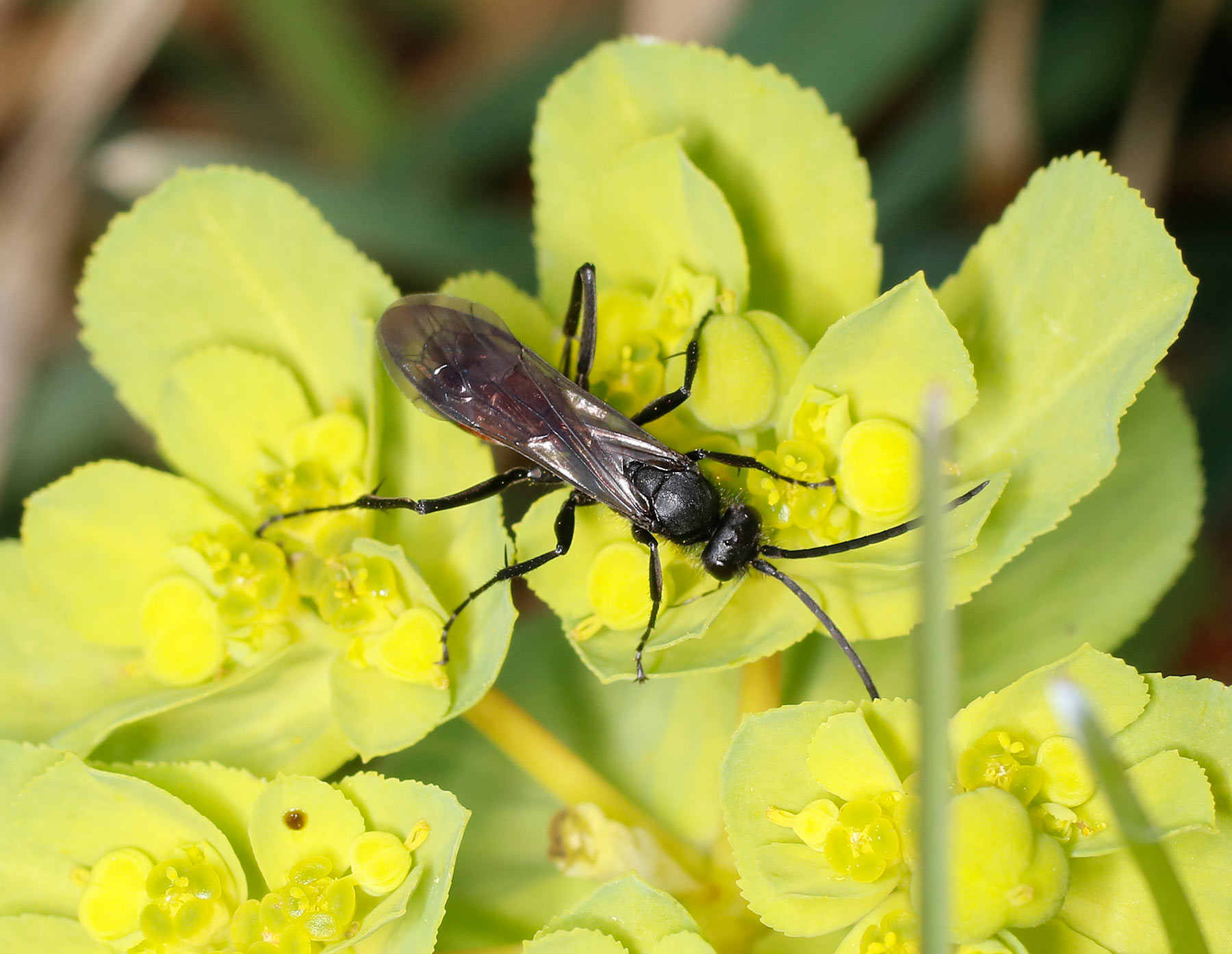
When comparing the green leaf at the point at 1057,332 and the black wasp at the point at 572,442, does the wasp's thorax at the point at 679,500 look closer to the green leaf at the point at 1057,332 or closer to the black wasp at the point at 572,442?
the black wasp at the point at 572,442

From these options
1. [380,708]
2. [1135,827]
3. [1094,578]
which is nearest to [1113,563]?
[1094,578]

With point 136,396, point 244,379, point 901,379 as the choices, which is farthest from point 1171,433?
point 136,396

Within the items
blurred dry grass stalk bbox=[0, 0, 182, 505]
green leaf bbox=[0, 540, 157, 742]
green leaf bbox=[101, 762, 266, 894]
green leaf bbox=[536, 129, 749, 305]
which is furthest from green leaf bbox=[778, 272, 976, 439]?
blurred dry grass stalk bbox=[0, 0, 182, 505]

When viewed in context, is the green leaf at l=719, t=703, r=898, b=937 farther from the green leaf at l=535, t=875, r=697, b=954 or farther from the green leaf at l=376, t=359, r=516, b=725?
the green leaf at l=376, t=359, r=516, b=725

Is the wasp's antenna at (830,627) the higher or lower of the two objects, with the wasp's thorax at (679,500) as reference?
lower

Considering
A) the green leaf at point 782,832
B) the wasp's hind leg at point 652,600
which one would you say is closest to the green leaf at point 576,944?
the green leaf at point 782,832

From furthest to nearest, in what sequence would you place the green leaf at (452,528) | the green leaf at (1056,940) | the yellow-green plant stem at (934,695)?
the green leaf at (452,528) < the green leaf at (1056,940) < the yellow-green plant stem at (934,695)

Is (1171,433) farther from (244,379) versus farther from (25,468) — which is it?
(25,468)
